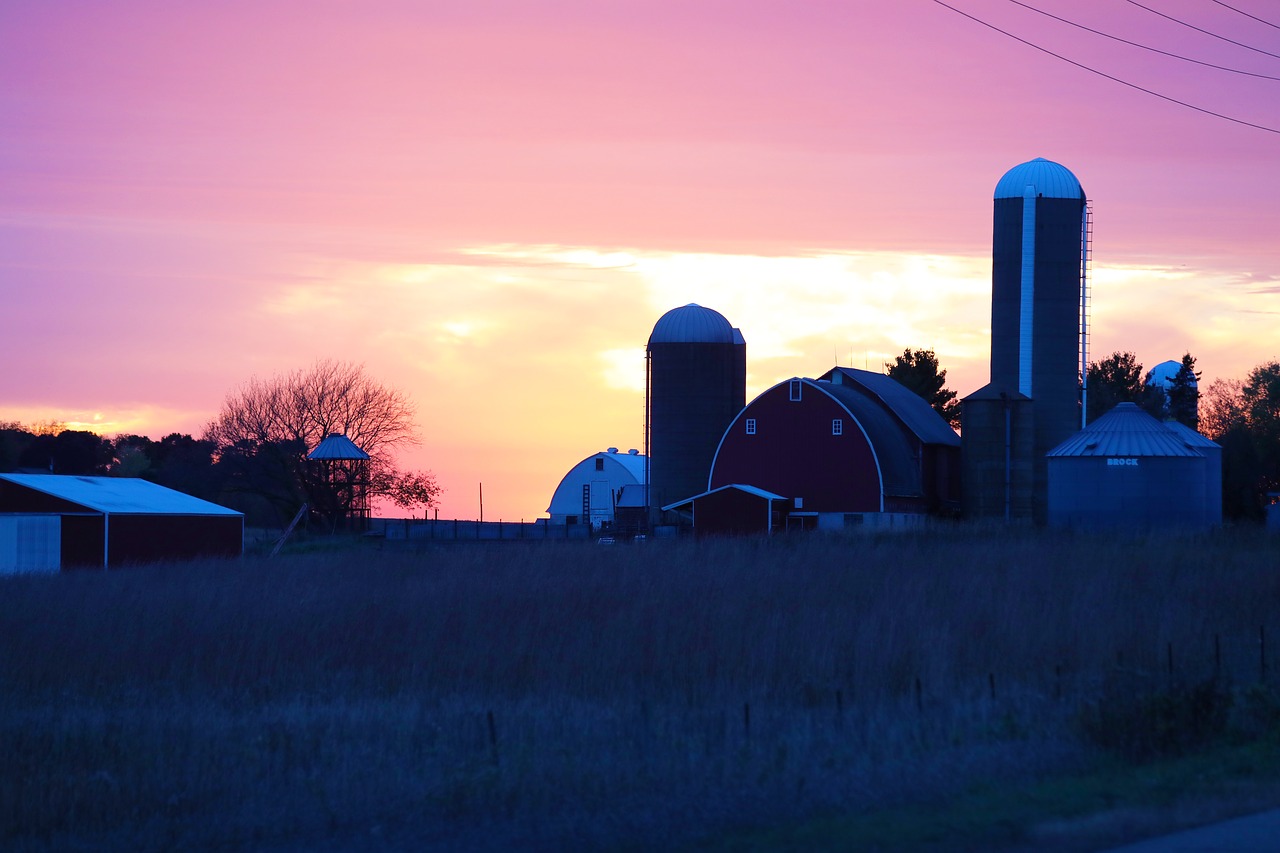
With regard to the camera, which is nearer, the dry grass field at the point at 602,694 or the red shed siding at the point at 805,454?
the dry grass field at the point at 602,694

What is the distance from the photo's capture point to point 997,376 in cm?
5109

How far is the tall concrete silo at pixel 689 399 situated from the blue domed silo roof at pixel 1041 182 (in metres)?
12.6

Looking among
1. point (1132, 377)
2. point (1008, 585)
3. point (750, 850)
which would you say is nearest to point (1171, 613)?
point (1008, 585)

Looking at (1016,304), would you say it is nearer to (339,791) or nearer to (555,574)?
(555,574)

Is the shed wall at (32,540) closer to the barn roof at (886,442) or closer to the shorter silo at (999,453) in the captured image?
the barn roof at (886,442)

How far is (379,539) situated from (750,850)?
52742mm

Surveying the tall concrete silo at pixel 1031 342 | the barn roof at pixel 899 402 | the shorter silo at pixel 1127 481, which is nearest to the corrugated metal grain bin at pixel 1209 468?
the shorter silo at pixel 1127 481

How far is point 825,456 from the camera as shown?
5041cm

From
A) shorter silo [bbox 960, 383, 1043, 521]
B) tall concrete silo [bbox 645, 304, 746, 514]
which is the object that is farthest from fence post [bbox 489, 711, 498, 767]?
tall concrete silo [bbox 645, 304, 746, 514]

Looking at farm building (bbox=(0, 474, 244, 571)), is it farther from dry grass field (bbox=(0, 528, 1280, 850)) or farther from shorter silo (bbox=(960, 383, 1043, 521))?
shorter silo (bbox=(960, 383, 1043, 521))

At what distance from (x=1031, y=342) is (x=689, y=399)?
45.5 ft

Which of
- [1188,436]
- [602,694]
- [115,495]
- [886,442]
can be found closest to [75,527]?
[115,495]

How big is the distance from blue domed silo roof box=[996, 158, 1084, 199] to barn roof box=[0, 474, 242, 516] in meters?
32.3

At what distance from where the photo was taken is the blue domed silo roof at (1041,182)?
51.1m
